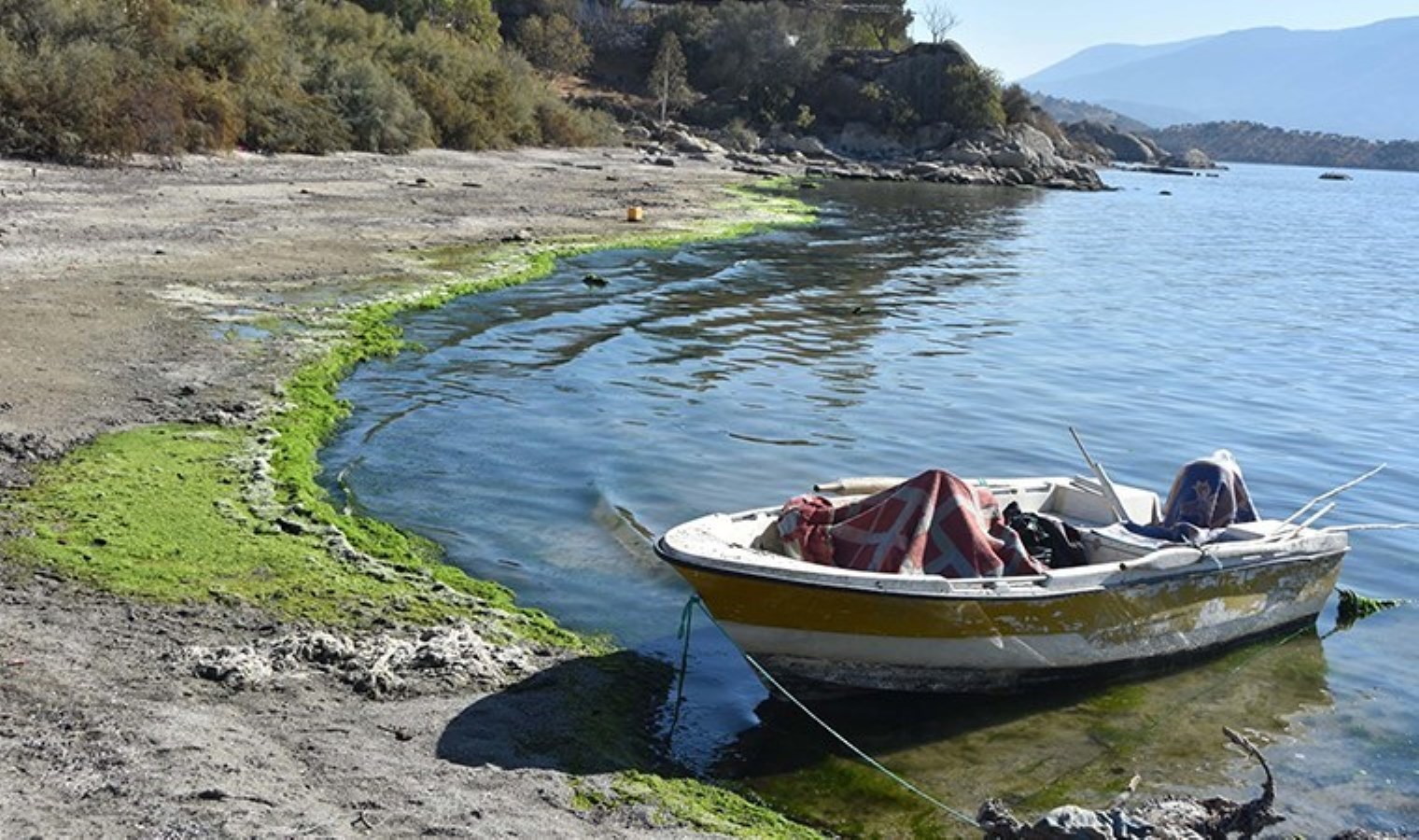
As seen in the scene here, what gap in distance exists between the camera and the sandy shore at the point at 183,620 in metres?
5.61

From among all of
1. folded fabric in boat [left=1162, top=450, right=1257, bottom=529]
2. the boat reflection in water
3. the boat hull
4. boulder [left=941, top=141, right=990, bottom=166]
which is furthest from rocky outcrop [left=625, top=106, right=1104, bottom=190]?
the boat reflection in water

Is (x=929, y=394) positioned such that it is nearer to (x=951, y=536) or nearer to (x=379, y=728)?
(x=951, y=536)

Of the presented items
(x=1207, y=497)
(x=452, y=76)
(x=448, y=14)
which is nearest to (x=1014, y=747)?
(x=1207, y=497)

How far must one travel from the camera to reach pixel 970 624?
8.12 metres

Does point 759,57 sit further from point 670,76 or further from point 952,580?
point 952,580

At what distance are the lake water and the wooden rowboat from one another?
0.28 m

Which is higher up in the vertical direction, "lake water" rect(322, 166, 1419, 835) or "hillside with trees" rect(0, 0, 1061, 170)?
"hillside with trees" rect(0, 0, 1061, 170)

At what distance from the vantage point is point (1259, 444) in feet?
57.4

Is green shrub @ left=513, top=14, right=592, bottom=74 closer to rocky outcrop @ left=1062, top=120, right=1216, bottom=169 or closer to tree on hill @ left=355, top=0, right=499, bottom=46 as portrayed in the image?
tree on hill @ left=355, top=0, right=499, bottom=46

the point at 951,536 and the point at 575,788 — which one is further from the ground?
the point at 951,536

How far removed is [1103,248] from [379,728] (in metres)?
41.8

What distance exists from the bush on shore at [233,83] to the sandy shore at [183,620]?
4.65 ft

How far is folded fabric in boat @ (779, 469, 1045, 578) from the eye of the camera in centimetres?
844

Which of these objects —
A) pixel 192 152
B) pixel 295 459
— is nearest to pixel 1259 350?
pixel 295 459
